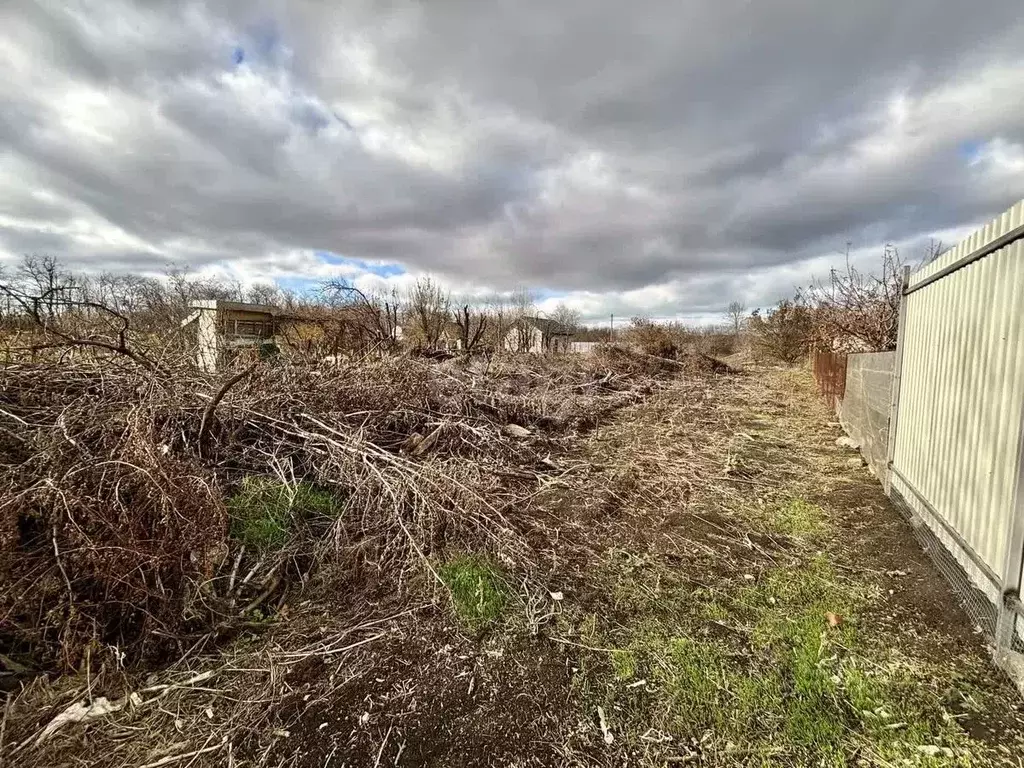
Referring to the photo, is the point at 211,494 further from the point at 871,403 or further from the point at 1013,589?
the point at 871,403

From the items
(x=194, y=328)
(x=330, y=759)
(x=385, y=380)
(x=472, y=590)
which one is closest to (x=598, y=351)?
(x=385, y=380)

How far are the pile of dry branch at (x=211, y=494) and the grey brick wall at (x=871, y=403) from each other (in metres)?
3.62

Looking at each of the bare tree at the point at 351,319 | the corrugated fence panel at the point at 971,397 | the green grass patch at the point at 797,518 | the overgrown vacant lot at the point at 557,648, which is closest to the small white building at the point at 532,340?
the bare tree at the point at 351,319

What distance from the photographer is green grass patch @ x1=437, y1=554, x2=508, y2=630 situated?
2727 mm

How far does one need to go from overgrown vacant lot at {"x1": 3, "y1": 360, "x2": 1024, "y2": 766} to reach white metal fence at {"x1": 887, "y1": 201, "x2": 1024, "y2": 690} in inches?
11.0

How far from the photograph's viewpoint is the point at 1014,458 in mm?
2180

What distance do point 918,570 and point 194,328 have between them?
731 cm

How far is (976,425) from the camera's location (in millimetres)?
2633

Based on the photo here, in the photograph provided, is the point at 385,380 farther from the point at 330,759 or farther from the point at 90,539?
the point at 330,759

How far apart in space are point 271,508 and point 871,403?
21.2 feet

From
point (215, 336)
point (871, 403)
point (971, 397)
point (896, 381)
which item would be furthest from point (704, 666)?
point (215, 336)

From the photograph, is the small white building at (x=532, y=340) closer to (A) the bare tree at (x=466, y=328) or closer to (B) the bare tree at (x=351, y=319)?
(A) the bare tree at (x=466, y=328)

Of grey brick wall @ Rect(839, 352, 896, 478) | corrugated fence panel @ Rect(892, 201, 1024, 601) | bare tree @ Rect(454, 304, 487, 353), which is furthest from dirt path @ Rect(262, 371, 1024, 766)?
bare tree @ Rect(454, 304, 487, 353)

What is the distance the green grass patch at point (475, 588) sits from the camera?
273cm
